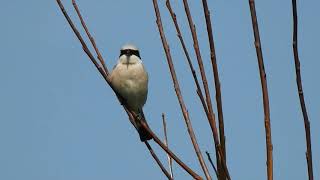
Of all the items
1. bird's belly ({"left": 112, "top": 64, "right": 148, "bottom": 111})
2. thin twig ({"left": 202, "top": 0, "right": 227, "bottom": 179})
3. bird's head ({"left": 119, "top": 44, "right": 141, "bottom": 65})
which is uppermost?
thin twig ({"left": 202, "top": 0, "right": 227, "bottom": 179})

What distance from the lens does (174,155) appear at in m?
2.11

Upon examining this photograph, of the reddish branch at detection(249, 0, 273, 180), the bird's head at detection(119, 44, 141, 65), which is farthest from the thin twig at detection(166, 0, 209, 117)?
the bird's head at detection(119, 44, 141, 65)

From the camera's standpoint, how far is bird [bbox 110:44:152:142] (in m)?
4.62

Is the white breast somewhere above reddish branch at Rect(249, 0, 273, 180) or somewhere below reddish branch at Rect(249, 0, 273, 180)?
below

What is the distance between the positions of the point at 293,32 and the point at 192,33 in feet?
1.86

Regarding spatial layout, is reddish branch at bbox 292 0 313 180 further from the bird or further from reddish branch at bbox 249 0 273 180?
the bird

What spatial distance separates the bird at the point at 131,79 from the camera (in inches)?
182

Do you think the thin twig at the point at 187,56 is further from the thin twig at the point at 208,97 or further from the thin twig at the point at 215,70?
the thin twig at the point at 215,70

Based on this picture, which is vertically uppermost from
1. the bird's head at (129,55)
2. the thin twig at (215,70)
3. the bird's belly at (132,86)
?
the thin twig at (215,70)

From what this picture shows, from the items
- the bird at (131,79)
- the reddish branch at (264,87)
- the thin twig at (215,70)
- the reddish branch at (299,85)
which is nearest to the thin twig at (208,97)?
the thin twig at (215,70)

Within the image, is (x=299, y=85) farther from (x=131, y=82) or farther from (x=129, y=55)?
(x=129, y=55)

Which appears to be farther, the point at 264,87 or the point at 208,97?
the point at 208,97

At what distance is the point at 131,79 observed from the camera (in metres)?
4.69

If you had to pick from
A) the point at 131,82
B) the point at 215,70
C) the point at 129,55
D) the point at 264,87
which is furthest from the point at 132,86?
the point at 264,87
